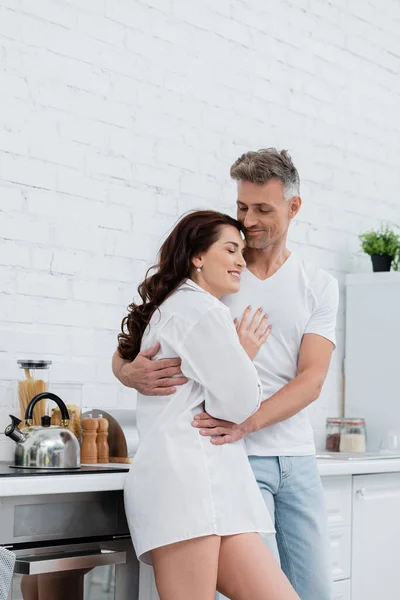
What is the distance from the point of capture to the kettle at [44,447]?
98.4 inches

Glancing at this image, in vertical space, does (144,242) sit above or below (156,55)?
below

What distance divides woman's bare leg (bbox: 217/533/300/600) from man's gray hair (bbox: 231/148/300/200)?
938 millimetres

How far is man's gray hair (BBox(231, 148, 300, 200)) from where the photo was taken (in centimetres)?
254

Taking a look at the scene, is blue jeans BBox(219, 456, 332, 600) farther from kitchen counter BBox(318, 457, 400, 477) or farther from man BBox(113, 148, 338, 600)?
kitchen counter BBox(318, 457, 400, 477)

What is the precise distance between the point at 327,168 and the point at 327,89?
37 cm

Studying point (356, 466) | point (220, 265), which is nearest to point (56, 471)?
point (220, 265)

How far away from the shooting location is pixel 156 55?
3.51 meters

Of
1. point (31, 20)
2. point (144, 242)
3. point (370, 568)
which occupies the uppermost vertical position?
point (31, 20)

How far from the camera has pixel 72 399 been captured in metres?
2.99

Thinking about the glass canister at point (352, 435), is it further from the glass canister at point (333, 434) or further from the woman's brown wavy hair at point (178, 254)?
the woman's brown wavy hair at point (178, 254)

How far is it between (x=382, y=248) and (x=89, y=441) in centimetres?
195

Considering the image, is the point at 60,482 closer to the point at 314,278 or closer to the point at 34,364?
the point at 34,364

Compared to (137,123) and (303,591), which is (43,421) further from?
(137,123)

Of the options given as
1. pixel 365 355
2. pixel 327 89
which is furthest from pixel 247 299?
pixel 327 89
